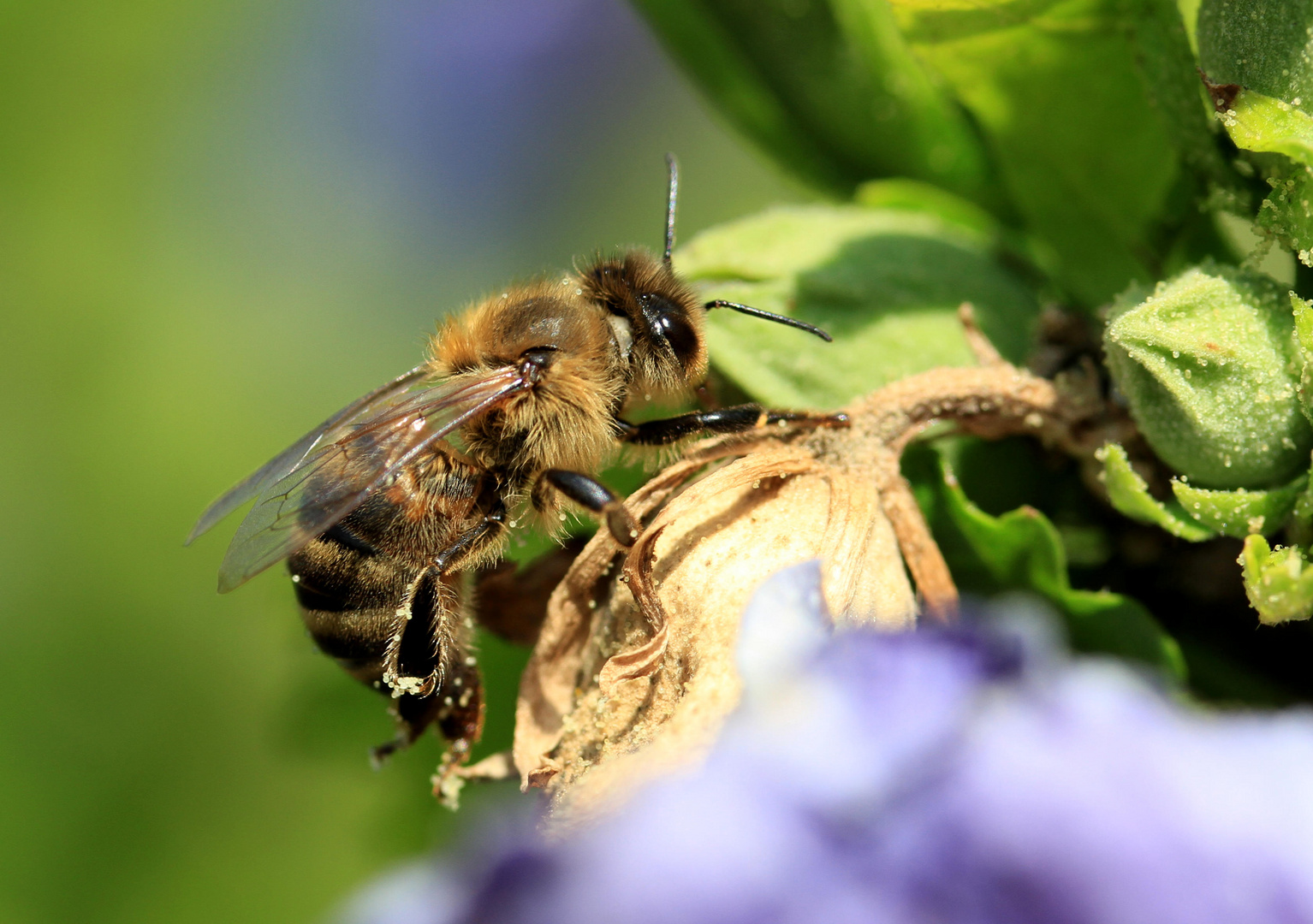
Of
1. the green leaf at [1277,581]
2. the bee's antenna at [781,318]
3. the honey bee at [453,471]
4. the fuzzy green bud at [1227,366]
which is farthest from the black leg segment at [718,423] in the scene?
the green leaf at [1277,581]

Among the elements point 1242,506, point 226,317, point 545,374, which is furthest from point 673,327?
point 226,317

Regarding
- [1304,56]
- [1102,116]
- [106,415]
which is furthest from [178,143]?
[1304,56]

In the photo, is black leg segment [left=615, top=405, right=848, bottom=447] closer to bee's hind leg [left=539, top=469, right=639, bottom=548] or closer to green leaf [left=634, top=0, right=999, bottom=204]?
bee's hind leg [left=539, top=469, right=639, bottom=548]

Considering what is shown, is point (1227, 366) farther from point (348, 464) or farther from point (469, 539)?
point (348, 464)

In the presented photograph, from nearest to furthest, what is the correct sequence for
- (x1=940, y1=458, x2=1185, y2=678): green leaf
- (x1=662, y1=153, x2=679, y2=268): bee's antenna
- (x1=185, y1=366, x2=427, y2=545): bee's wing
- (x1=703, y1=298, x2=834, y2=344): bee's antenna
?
1. (x1=940, y1=458, x2=1185, y2=678): green leaf
2. (x1=703, y1=298, x2=834, y2=344): bee's antenna
3. (x1=185, y1=366, x2=427, y2=545): bee's wing
4. (x1=662, y1=153, x2=679, y2=268): bee's antenna

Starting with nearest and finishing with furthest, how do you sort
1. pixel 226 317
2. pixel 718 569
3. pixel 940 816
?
pixel 940 816 < pixel 718 569 < pixel 226 317

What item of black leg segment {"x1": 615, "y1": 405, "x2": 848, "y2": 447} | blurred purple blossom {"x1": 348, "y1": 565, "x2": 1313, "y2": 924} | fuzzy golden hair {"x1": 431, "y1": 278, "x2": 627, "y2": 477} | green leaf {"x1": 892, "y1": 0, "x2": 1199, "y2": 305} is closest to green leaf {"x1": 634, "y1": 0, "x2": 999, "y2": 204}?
green leaf {"x1": 892, "y1": 0, "x2": 1199, "y2": 305}

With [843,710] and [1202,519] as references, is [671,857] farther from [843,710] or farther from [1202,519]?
[1202,519]
